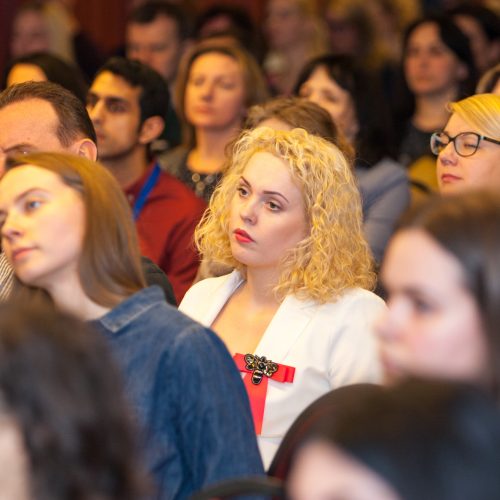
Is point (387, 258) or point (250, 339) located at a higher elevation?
point (387, 258)

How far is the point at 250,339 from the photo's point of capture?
2701 millimetres

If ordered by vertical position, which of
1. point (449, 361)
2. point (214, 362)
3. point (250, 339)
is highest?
point (449, 361)

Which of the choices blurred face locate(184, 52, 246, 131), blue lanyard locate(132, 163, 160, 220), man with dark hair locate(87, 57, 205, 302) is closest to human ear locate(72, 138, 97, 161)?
man with dark hair locate(87, 57, 205, 302)

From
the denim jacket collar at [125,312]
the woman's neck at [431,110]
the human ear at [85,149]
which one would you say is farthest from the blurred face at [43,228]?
the woman's neck at [431,110]

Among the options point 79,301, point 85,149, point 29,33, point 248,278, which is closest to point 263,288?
point 248,278

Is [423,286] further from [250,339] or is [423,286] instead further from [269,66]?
[269,66]

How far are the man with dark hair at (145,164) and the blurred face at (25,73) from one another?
21 centimetres

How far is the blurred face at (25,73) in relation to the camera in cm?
415

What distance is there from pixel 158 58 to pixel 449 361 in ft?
13.7

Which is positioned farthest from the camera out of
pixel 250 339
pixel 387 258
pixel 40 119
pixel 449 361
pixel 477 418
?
pixel 40 119

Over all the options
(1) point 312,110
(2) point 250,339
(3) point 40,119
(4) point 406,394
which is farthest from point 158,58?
(4) point 406,394

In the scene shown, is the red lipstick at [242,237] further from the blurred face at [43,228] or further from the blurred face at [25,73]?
the blurred face at [25,73]

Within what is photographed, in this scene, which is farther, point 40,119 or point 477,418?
point 40,119

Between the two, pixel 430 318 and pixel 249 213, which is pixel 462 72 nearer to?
pixel 249 213
